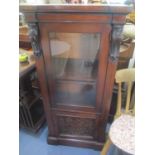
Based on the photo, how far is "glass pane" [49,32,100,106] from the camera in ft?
3.74

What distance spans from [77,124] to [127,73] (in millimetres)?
637

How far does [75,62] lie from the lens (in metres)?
1.32

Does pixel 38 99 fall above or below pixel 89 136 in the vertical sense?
above

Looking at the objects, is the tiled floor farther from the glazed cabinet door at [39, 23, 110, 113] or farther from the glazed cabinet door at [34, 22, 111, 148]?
the glazed cabinet door at [39, 23, 110, 113]

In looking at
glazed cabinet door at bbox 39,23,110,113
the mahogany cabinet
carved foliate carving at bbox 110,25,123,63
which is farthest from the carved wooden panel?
carved foliate carving at bbox 110,25,123,63

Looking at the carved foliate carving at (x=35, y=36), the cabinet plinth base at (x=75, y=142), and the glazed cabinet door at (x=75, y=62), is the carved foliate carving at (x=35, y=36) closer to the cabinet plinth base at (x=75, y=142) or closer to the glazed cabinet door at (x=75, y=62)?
the glazed cabinet door at (x=75, y=62)

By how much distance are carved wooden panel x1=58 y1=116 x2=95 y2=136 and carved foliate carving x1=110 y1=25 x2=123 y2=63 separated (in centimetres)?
63

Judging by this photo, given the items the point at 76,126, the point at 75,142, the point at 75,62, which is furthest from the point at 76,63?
the point at 75,142

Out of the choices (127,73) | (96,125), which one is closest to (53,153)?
(96,125)

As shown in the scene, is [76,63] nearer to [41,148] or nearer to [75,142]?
[75,142]
